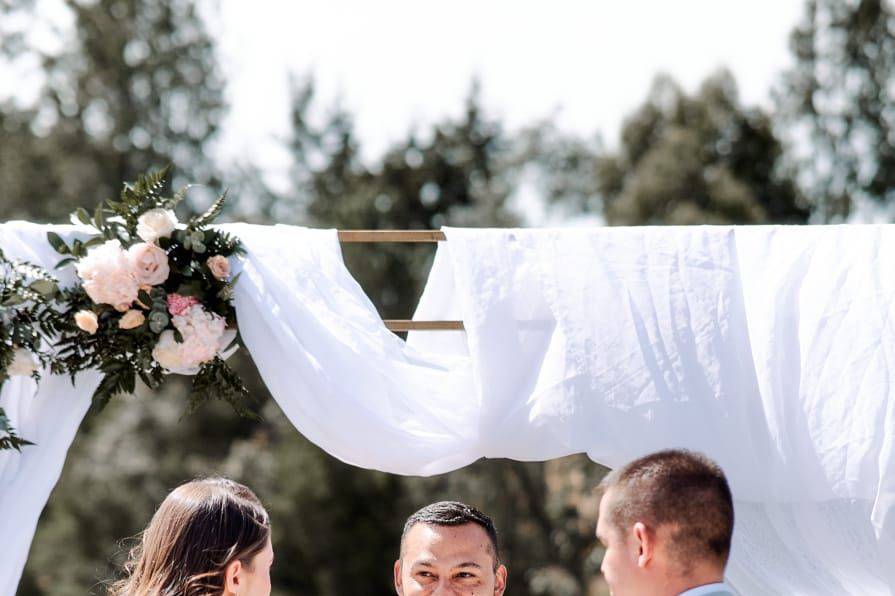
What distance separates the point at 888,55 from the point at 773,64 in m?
1.48

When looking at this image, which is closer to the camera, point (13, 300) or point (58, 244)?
→ point (13, 300)

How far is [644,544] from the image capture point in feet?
7.87

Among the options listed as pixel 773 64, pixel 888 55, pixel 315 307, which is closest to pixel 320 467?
pixel 773 64

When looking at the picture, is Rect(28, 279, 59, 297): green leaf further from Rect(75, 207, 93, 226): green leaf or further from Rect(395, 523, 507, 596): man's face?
Rect(395, 523, 507, 596): man's face

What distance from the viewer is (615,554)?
96.0 inches

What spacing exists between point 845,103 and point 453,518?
1438 centimetres

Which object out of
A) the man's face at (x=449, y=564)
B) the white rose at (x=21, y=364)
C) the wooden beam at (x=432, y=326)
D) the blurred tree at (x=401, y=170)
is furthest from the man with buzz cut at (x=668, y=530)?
the blurred tree at (x=401, y=170)

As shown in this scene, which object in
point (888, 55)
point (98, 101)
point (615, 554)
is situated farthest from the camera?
point (98, 101)

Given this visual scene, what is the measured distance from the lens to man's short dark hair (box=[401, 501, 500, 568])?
3541 mm

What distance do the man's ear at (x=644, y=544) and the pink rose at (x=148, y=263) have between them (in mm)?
2149

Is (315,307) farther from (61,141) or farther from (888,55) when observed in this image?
(61,141)

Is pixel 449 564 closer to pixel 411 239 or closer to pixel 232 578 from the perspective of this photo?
pixel 232 578

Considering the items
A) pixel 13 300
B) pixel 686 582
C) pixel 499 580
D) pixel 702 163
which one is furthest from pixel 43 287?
pixel 702 163

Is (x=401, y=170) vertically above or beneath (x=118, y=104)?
beneath
